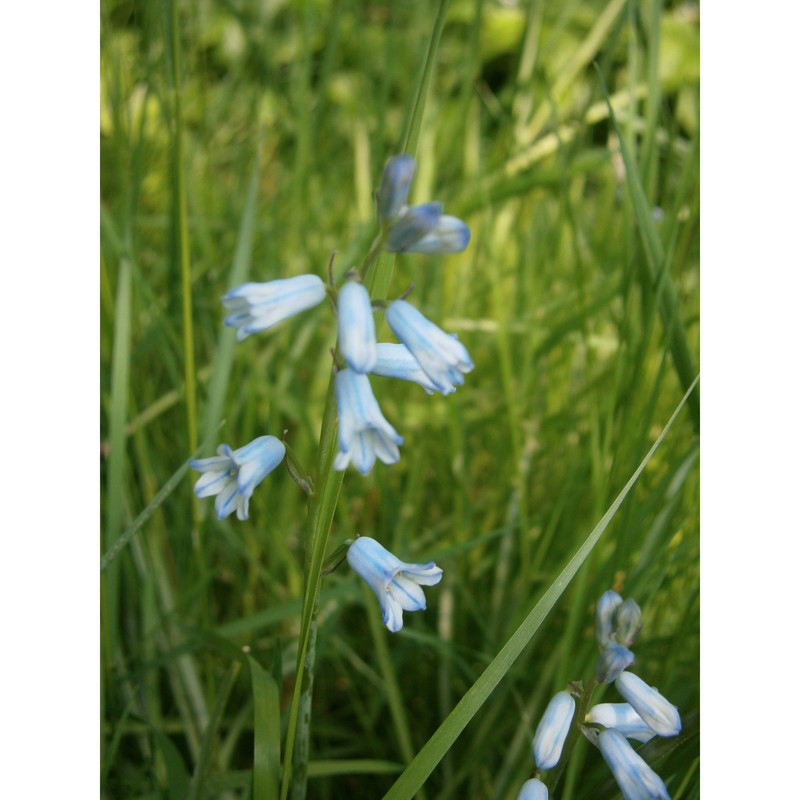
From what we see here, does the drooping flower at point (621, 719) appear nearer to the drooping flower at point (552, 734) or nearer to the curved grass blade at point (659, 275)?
the drooping flower at point (552, 734)

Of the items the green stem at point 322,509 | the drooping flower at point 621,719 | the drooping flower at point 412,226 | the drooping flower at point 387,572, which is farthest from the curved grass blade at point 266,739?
the drooping flower at point 412,226

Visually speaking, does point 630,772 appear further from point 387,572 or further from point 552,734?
point 387,572

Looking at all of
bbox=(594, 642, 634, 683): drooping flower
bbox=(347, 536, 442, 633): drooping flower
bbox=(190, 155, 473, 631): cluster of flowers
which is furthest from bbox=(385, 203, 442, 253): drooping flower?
bbox=(594, 642, 634, 683): drooping flower

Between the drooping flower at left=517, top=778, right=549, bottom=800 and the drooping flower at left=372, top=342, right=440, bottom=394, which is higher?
the drooping flower at left=372, top=342, right=440, bottom=394

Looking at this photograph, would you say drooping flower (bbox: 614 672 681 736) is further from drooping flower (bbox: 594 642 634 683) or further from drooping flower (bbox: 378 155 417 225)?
drooping flower (bbox: 378 155 417 225)
